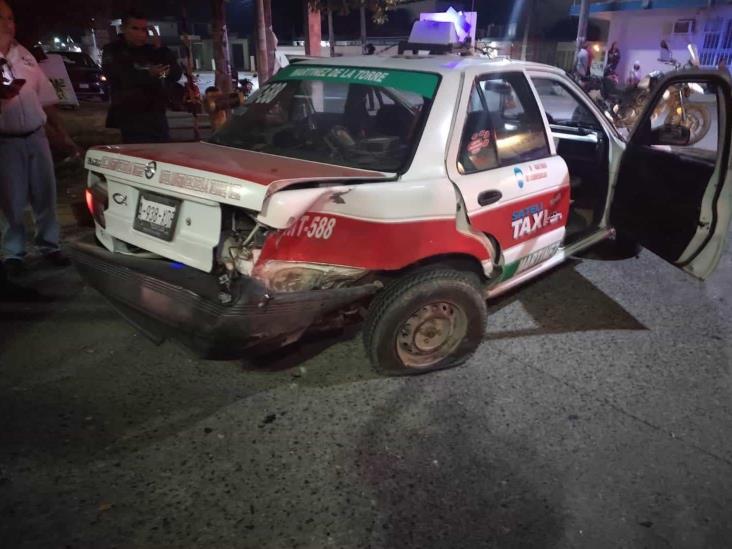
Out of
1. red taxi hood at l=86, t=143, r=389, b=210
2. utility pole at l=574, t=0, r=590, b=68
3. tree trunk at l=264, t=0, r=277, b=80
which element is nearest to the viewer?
red taxi hood at l=86, t=143, r=389, b=210

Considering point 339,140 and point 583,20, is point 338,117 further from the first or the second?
point 583,20

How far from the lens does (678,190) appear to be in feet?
11.9

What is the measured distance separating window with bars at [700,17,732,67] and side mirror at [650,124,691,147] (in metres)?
19.0

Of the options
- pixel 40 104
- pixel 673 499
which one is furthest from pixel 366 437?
pixel 40 104

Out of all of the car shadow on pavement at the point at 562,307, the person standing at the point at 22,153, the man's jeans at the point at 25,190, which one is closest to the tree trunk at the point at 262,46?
the person standing at the point at 22,153

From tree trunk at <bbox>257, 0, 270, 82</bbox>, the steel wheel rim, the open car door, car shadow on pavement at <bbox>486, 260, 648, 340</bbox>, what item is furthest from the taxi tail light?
tree trunk at <bbox>257, 0, 270, 82</bbox>

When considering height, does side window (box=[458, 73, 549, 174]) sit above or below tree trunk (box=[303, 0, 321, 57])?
below

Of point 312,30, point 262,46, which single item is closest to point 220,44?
point 262,46

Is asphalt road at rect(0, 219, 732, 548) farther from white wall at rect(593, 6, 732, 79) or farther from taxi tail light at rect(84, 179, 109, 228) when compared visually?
white wall at rect(593, 6, 732, 79)

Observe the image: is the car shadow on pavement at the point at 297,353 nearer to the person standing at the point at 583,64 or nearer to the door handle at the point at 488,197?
the door handle at the point at 488,197

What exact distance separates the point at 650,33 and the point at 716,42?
2964 mm

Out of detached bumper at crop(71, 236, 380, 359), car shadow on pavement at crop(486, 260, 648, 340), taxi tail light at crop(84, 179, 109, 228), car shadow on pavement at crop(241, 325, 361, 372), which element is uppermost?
taxi tail light at crop(84, 179, 109, 228)

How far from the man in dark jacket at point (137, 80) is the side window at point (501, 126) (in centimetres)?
276

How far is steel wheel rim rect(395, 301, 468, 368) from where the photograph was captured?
9.76ft
